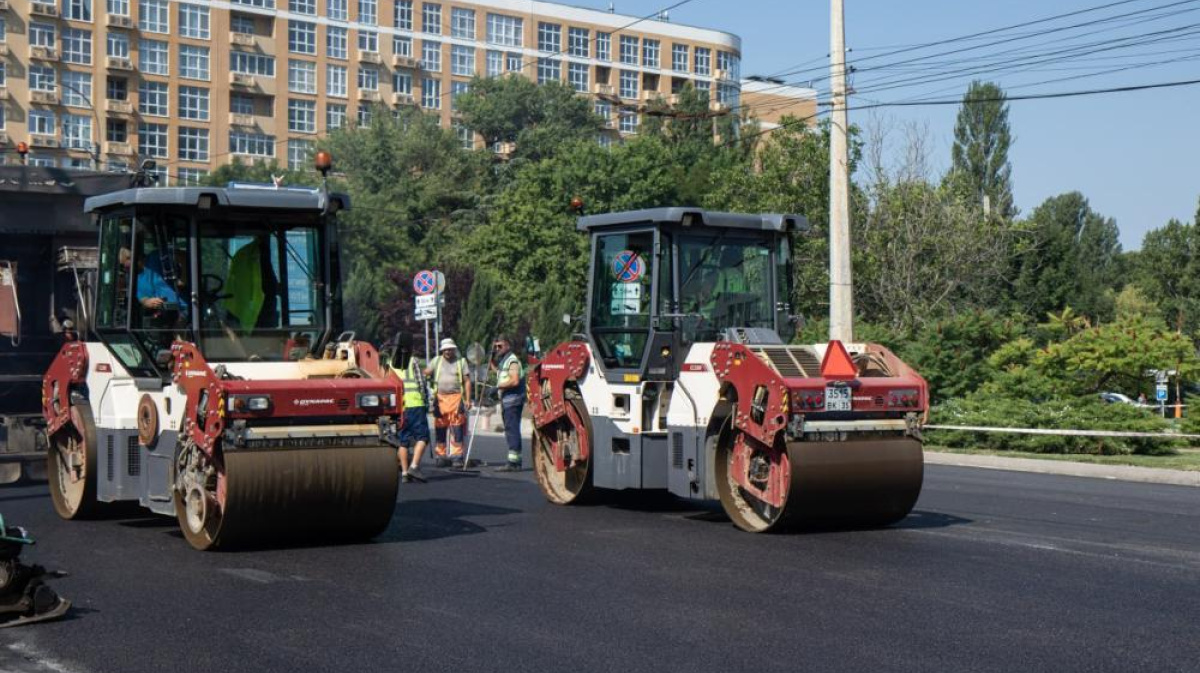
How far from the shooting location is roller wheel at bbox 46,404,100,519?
1270cm

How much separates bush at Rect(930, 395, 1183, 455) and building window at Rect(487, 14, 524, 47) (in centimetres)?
6996

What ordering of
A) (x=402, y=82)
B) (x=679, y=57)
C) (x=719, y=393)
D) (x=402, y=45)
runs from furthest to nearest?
(x=679, y=57), (x=402, y=82), (x=402, y=45), (x=719, y=393)

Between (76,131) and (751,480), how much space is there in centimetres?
7211

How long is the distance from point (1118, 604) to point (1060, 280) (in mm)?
48911

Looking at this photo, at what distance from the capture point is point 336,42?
86.3 meters

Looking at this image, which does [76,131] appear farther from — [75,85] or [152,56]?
[152,56]

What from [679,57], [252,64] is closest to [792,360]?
[252,64]

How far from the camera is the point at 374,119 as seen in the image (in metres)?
81.4

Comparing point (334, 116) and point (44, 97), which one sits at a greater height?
point (334, 116)

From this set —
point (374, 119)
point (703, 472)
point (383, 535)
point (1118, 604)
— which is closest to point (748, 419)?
point (703, 472)

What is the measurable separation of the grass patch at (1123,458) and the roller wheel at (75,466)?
43.8ft

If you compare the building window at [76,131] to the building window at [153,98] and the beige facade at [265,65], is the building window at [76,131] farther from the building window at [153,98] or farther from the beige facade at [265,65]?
the building window at [153,98]

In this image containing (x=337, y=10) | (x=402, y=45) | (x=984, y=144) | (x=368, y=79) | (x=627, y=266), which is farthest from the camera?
(x=402, y=45)

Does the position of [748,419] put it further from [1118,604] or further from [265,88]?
[265,88]
